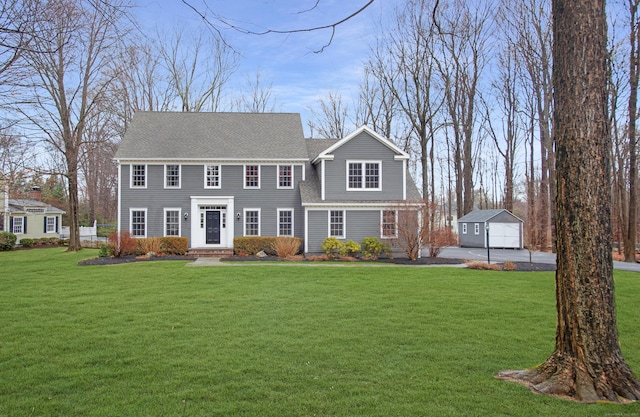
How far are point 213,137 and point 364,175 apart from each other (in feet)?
27.6

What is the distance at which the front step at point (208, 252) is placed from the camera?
67.8ft

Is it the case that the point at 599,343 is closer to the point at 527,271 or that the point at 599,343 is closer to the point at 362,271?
the point at 362,271

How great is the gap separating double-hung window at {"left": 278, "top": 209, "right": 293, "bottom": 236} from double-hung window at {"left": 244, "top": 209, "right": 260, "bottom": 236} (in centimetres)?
110

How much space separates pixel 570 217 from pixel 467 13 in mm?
29482

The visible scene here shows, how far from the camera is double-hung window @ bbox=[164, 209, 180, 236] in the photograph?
73.0ft

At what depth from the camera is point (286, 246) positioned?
20.3 metres

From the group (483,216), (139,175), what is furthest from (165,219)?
(483,216)

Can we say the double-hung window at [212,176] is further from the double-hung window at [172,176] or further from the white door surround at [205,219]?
the double-hung window at [172,176]

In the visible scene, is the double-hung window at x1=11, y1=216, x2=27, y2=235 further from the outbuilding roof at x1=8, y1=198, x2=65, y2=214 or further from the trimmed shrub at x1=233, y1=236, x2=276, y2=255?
the trimmed shrub at x1=233, y1=236, x2=276, y2=255

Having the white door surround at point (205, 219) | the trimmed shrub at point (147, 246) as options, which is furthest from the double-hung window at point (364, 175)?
the trimmed shrub at point (147, 246)

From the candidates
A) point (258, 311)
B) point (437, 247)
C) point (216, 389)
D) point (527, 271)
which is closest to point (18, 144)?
point (258, 311)

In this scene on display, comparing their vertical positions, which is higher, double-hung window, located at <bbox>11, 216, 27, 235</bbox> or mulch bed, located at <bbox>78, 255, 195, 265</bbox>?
double-hung window, located at <bbox>11, 216, 27, 235</bbox>

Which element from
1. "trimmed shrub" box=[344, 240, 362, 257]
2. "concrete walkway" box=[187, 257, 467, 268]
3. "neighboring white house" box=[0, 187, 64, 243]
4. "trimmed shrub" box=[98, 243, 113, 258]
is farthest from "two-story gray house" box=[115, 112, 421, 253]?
"neighboring white house" box=[0, 187, 64, 243]

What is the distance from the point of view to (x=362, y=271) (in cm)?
1534
